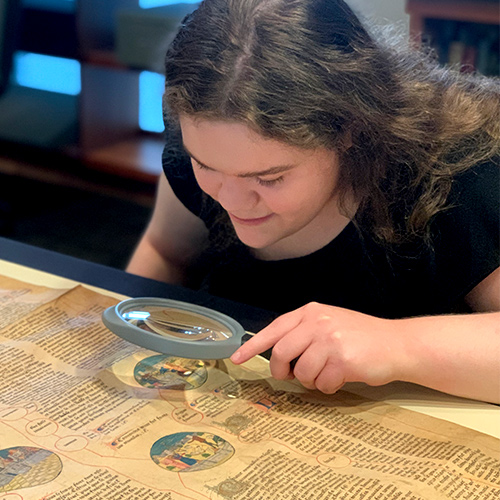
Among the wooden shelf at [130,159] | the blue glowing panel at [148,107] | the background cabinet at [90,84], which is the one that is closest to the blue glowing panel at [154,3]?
the background cabinet at [90,84]

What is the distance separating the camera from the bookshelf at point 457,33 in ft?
6.97

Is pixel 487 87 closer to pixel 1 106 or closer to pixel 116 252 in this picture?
pixel 116 252

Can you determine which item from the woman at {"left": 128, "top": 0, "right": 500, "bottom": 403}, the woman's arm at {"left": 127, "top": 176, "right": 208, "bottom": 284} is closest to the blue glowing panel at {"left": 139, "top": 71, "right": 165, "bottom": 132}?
the woman's arm at {"left": 127, "top": 176, "right": 208, "bottom": 284}

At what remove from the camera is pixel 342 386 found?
0.74 meters

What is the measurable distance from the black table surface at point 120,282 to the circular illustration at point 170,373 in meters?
0.10

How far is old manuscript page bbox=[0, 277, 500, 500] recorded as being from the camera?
0.58m

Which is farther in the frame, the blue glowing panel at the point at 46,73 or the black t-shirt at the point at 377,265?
the blue glowing panel at the point at 46,73

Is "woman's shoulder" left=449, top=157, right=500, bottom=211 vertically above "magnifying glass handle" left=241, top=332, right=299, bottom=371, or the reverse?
"woman's shoulder" left=449, top=157, right=500, bottom=211

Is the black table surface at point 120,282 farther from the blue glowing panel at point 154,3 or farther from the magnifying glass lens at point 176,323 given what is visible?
the blue glowing panel at point 154,3

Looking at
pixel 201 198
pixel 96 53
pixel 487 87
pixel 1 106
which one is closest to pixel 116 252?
pixel 96 53

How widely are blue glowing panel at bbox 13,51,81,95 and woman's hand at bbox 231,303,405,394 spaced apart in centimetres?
227

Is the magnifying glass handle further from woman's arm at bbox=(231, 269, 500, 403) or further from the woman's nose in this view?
the woman's nose

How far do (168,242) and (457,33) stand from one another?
5.00 ft

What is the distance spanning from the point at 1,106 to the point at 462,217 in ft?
8.75
